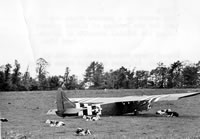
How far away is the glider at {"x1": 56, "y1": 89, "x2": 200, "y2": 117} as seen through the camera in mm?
17844

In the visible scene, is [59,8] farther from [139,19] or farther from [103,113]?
[103,113]

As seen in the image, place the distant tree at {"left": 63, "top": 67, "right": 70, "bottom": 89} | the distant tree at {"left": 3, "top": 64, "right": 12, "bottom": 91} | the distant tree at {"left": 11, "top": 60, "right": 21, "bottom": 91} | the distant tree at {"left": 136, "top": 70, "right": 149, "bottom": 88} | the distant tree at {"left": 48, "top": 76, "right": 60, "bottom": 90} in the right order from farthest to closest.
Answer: the distant tree at {"left": 136, "top": 70, "right": 149, "bottom": 88} < the distant tree at {"left": 63, "top": 67, "right": 70, "bottom": 89} < the distant tree at {"left": 48, "top": 76, "right": 60, "bottom": 90} < the distant tree at {"left": 11, "top": 60, "right": 21, "bottom": 91} < the distant tree at {"left": 3, "top": 64, "right": 12, "bottom": 91}

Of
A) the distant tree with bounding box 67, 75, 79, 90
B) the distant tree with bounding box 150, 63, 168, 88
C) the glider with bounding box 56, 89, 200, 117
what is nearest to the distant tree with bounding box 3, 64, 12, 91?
the distant tree with bounding box 67, 75, 79, 90

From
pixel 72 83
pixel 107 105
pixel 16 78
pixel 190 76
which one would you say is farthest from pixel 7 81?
pixel 190 76

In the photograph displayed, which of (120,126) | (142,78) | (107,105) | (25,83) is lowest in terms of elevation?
(120,126)

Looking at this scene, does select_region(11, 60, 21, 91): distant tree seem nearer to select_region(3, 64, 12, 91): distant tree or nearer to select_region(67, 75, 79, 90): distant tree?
select_region(3, 64, 12, 91): distant tree

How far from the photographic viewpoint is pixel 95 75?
75438 millimetres

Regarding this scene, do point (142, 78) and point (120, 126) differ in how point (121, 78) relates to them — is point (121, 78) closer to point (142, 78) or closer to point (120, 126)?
point (142, 78)

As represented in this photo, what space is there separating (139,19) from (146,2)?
97cm

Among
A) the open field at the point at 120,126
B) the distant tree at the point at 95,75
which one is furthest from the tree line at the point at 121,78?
the open field at the point at 120,126

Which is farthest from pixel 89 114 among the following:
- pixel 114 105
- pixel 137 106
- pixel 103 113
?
pixel 137 106

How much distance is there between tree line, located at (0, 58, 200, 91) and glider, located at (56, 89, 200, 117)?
39.0m

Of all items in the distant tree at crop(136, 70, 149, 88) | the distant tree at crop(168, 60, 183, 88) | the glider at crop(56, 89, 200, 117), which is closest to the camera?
the glider at crop(56, 89, 200, 117)

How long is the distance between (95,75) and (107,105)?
55999 millimetres
